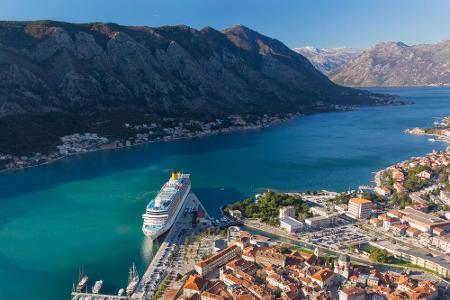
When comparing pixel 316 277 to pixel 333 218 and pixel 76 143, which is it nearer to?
pixel 333 218

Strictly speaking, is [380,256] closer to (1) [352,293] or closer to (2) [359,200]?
(1) [352,293]

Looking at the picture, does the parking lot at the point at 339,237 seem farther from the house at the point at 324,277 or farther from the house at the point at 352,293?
the house at the point at 352,293

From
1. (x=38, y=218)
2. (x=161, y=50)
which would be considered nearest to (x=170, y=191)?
(x=38, y=218)

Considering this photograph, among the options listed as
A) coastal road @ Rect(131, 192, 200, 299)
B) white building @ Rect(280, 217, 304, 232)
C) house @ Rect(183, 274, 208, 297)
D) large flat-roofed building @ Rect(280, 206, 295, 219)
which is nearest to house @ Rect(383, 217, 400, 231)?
white building @ Rect(280, 217, 304, 232)

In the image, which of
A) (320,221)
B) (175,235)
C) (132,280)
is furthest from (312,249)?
(132,280)

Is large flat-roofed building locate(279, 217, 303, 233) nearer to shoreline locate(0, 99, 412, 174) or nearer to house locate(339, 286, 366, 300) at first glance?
house locate(339, 286, 366, 300)

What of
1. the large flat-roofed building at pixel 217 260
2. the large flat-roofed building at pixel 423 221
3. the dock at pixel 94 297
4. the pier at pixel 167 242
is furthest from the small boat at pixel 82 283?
the large flat-roofed building at pixel 423 221
